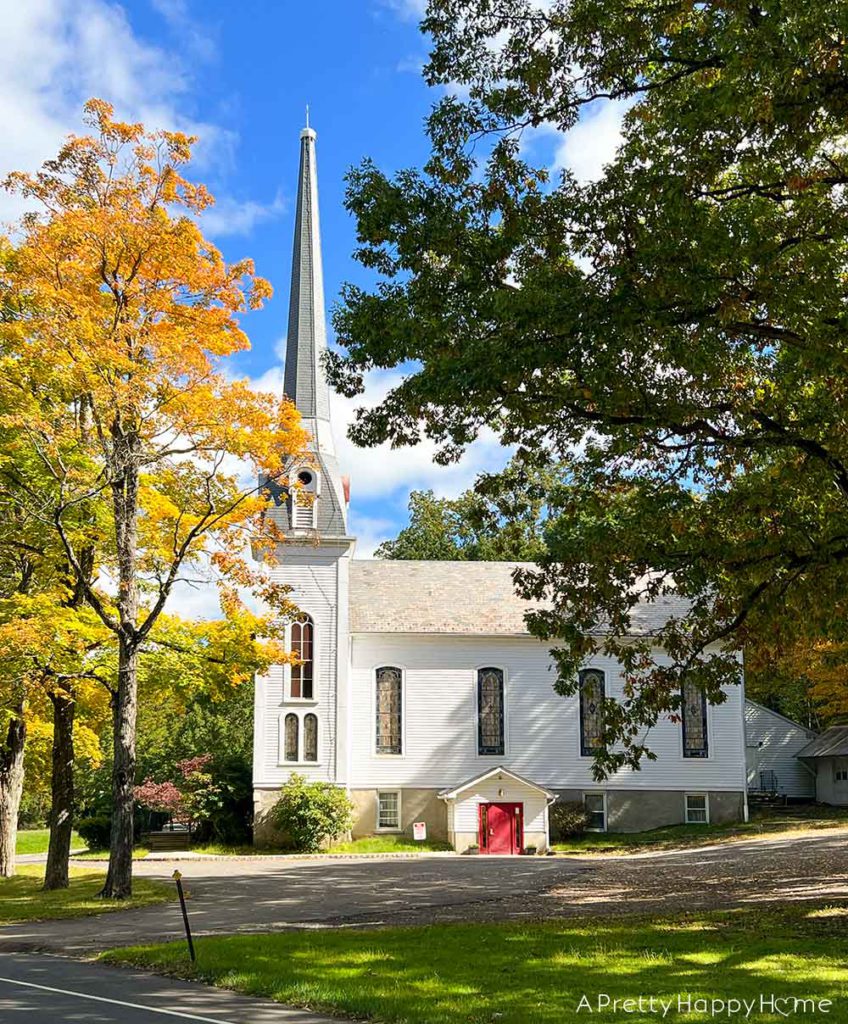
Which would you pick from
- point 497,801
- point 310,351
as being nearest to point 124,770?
point 497,801

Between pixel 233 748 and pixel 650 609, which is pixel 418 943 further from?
pixel 233 748

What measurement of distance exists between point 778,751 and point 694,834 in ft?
42.5

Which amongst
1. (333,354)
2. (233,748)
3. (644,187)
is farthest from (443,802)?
(644,187)

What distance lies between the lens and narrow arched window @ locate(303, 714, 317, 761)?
37250 mm

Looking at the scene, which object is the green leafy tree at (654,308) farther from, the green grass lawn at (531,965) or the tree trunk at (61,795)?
the tree trunk at (61,795)

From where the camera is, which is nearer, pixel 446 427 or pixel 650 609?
pixel 446 427

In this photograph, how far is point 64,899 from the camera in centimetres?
2266

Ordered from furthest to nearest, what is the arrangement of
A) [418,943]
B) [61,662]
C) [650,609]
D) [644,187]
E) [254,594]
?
[650,609]
[254,594]
[61,662]
[418,943]
[644,187]

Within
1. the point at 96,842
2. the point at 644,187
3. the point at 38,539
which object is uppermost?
the point at 644,187

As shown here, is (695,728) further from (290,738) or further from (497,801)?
(290,738)

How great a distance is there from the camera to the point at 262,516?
2423 centimetres

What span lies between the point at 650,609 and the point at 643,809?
7.62 m

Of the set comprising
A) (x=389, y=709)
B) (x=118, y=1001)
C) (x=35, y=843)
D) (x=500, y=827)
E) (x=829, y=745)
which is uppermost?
(x=389, y=709)

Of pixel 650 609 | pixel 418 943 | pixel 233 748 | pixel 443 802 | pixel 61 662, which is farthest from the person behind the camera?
pixel 233 748
